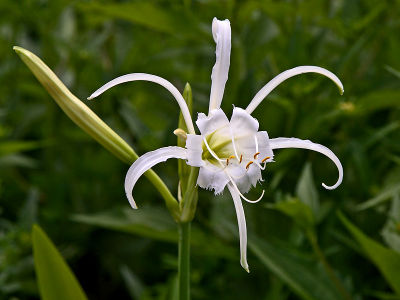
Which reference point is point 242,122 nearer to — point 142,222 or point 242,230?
point 242,230

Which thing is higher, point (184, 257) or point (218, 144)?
point (218, 144)

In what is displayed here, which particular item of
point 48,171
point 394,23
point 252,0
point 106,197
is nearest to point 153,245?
point 106,197

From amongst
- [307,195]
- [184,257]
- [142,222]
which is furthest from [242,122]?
[142,222]

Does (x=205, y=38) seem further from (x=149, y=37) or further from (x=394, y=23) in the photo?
(x=149, y=37)

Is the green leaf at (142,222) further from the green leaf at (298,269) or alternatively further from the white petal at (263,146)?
the white petal at (263,146)

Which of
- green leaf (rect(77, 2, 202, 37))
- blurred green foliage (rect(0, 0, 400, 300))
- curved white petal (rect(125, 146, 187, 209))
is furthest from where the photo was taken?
green leaf (rect(77, 2, 202, 37))

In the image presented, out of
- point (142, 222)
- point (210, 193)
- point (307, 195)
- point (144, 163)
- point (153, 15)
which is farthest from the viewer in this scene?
point (210, 193)

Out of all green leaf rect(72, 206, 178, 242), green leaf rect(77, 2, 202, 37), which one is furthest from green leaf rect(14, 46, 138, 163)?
green leaf rect(77, 2, 202, 37)

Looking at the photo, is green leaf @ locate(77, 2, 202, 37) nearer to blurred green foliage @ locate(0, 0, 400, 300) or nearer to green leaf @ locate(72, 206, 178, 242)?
blurred green foliage @ locate(0, 0, 400, 300)

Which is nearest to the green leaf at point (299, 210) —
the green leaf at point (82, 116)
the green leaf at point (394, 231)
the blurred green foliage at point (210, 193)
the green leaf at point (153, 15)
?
the blurred green foliage at point (210, 193)
